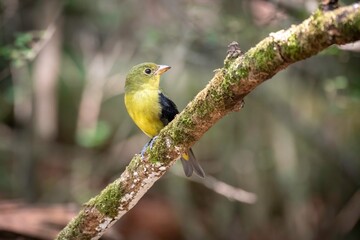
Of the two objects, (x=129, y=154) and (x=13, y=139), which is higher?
(x=13, y=139)

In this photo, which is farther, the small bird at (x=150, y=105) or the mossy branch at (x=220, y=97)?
the small bird at (x=150, y=105)

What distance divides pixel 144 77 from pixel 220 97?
1.63m

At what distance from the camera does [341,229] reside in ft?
21.1

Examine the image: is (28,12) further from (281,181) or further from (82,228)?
(82,228)

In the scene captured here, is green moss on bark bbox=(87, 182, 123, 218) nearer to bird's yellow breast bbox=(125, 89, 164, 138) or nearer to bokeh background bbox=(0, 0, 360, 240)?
bird's yellow breast bbox=(125, 89, 164, 138)

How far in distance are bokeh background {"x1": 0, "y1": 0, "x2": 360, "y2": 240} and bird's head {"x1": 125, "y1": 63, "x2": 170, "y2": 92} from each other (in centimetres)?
138

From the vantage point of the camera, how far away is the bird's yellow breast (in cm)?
374

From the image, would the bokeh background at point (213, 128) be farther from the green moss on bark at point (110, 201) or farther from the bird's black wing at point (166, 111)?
Answer: the green moss on bark at point (110, 201)

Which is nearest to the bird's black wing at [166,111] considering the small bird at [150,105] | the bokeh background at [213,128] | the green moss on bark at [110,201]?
the small bird at [150,105]

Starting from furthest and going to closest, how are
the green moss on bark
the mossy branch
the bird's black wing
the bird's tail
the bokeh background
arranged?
the bokeh background
the bird's tail
the bird's black wing
the green moss on bark
the mossy branch

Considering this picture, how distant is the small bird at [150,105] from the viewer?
374 cm

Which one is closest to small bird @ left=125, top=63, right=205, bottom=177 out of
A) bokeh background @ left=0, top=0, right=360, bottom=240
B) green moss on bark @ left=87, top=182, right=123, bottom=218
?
green moss on bark @ left=87, top=182, right=123, bottom=218

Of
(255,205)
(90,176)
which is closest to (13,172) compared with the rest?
(90,176)

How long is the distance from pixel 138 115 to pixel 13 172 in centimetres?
390
